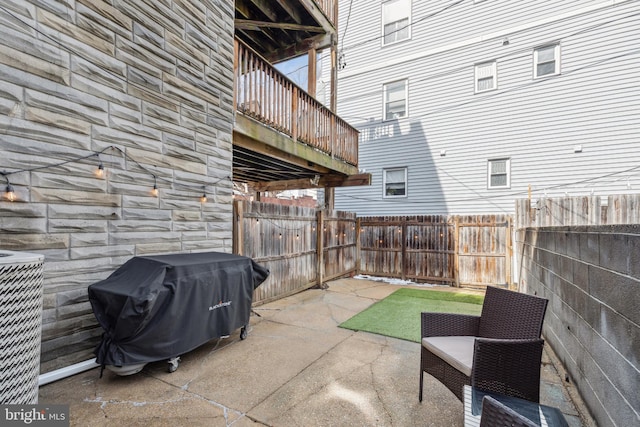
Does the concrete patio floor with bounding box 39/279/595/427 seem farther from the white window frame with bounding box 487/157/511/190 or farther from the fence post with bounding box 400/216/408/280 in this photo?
the white window frame with bounding box 487/157/511/190

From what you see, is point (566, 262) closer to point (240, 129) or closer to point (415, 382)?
point (415, 382)

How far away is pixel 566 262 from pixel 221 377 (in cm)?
329

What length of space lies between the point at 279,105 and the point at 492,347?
439cm

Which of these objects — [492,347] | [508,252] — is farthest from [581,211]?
[492,347]

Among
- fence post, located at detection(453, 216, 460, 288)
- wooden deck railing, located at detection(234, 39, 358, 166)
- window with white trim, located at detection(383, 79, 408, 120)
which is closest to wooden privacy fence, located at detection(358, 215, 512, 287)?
fence post, located at detection(453, 216, 460, 288)

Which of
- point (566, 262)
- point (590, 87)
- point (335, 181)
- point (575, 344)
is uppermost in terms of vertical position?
point (590, 87)

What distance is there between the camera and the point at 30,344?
A: 5.39ft

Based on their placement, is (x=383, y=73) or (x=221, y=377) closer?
(x=221, y=377)

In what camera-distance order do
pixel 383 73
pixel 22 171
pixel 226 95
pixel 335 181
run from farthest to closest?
pixel 383 73 < pixel 335 181 < pixel 226 95 < pixel 22 171

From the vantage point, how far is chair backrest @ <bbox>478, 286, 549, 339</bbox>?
82.0 inches

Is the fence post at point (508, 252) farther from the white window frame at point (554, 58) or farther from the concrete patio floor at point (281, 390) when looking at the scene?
the white window frame at point (554, 58)

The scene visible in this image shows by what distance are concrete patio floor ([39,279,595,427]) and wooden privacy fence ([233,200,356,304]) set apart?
1.73 metres

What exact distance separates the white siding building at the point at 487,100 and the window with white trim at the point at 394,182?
0.03 meters

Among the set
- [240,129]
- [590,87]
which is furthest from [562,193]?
[240,129]
